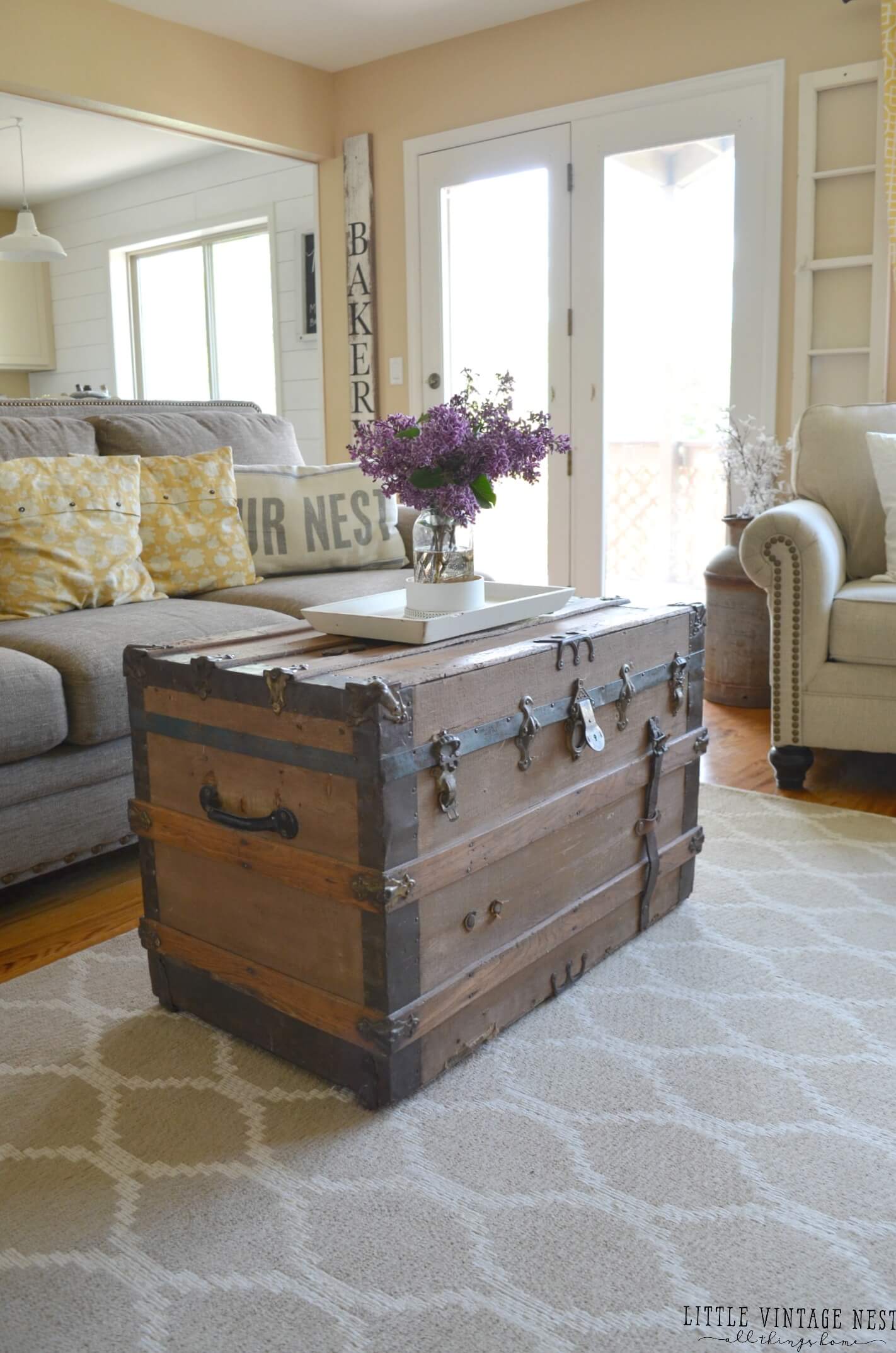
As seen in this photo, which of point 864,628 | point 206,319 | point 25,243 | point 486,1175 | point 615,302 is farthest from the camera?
point 206,319

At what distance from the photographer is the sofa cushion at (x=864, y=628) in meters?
2.65

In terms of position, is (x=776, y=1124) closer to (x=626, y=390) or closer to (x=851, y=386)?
(x=851, y=386)

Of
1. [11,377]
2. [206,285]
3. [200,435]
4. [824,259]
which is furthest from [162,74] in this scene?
[11,377]

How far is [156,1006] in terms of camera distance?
174 cm

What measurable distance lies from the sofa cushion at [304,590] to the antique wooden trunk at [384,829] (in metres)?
0.86

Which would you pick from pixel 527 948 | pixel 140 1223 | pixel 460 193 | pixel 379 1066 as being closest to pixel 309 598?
pixel 527 948

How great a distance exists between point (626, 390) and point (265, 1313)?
3.97 meters

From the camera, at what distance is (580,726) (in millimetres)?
1707

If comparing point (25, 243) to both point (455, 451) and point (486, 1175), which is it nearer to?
point (455, 451)

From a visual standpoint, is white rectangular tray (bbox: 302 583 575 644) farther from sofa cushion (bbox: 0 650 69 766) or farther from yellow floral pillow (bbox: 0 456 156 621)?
yellow floral pillow (bbox: 0 456 156 621)

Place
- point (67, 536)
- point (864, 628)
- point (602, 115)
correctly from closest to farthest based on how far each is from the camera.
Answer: point (67, 536) < point (864, 628) < point (602, 115)

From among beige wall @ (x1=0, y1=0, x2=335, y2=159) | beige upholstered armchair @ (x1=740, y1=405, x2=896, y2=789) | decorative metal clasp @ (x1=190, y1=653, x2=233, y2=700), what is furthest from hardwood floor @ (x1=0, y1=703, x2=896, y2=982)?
beige wall @ (x1=0, y1=0, x2=335, y2=159)

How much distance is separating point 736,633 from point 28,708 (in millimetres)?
2417

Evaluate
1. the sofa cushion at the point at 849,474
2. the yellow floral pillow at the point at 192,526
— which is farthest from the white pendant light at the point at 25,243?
the sofa cushion at the point at 849,474
